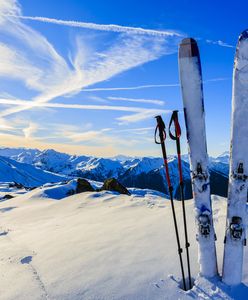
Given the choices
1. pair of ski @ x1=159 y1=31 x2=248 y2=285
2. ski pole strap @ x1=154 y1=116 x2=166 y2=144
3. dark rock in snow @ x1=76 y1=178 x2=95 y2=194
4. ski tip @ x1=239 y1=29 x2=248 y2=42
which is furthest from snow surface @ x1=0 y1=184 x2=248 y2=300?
dark rock in snow @ x1=76 y1=178 x2=95 y2=194

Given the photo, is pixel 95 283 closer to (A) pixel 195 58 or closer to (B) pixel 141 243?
(B) pixel 141 243

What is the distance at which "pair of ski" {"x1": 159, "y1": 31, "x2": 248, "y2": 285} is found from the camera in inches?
167

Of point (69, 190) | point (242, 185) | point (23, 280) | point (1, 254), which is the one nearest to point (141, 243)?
point (23, 280)

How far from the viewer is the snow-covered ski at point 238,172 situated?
13.5 ft

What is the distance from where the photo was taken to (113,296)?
4.46m

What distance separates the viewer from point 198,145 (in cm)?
451

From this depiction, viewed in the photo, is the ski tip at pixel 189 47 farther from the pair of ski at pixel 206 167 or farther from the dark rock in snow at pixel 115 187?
the dark rock in snow at pixel 115 187

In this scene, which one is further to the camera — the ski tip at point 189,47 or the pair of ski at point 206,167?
the ski tip at point 189,47

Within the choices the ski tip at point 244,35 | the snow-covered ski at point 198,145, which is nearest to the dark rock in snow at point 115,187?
the snow-covered ski at point 198,145

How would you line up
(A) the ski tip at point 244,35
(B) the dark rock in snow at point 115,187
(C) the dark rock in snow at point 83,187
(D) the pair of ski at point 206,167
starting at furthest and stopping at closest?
1. (C) the dark rock in snow at point 83,187
2. (B) the dark rock in snow at point 115,187
3. (D) the pair of ski at point 206,167
4. (A) the ski tip at point 244,35

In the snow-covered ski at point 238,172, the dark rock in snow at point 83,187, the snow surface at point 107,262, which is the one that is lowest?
the dark rock in snow at point 83,187

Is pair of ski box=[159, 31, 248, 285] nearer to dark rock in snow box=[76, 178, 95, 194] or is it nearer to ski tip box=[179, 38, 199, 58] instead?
ski tip box=[179, 38, 199, 58]

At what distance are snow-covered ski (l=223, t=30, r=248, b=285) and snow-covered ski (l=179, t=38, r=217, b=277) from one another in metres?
0.25

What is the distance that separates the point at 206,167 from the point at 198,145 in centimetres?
33
